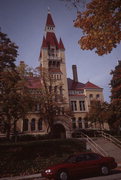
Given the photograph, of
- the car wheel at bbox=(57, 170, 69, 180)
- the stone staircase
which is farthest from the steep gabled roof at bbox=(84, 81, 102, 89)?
the car wheel at bbox=(57, 170, 69, 180)

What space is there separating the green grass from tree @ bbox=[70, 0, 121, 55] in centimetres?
1197

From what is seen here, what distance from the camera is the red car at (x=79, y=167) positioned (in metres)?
9.30

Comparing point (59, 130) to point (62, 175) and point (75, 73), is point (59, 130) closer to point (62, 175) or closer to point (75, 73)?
point (75, 73)

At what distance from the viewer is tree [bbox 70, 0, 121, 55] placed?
535cm

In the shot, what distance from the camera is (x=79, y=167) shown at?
9.81m

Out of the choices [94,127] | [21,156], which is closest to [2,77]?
[21,156]

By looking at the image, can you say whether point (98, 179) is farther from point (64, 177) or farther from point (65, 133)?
point (65, 133)

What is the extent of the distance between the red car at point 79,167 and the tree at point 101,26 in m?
7.28

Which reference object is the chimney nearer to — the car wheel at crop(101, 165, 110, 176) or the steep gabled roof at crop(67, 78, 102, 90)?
the steep gabled roof at crop(67, 78, 102, 90)

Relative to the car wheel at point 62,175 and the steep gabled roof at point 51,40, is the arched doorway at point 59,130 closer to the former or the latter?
the steep gabled roof at point 51,40

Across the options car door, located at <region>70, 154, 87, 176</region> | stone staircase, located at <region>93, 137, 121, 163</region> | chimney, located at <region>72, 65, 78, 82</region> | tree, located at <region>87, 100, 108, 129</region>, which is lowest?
stone staircase, located at <region>93, 137, 121, 163</region>

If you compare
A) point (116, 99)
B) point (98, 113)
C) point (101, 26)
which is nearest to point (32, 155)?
point (116, 99)

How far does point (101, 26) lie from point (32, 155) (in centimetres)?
1458

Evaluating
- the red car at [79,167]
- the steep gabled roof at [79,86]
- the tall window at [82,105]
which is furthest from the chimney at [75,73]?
the red car at [79,167]
